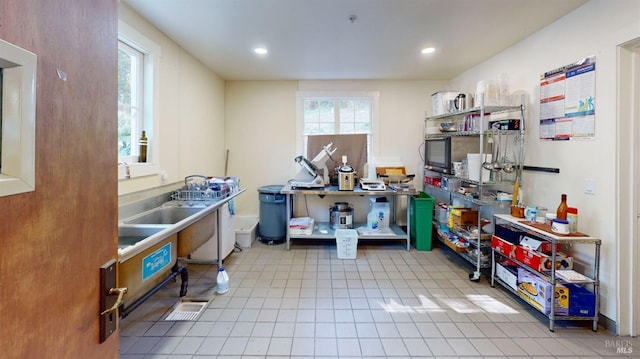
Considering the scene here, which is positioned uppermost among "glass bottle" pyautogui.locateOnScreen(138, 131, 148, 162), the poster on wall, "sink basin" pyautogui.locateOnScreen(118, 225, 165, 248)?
the poster on wall

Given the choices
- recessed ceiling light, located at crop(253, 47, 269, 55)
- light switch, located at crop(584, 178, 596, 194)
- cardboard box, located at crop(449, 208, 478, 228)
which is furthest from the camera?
cardboard box, located at crop(449, 208, 478, 228)

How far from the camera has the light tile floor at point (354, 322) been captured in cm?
202

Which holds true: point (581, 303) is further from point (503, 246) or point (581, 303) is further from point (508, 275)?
point (503, 246)

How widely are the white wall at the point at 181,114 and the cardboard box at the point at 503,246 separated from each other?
3.29 metres

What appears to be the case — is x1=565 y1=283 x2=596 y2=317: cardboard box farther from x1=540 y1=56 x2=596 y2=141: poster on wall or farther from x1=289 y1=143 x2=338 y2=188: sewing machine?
x1=289 y1=143 x2=338 y2=188: sewing machine

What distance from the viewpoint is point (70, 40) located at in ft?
2.01

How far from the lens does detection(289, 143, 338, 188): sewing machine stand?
13.4 ft

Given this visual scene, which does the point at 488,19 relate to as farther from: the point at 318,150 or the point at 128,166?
the point at 128,166

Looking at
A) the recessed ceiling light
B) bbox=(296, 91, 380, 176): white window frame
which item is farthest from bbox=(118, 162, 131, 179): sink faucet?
bbox=(296, 91, 380, 176): white window frame

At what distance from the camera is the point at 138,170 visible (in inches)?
102

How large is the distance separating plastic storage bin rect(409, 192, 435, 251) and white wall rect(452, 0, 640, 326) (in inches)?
49.4

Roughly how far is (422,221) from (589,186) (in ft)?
6.40

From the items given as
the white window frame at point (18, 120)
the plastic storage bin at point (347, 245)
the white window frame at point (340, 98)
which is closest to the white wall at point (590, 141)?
the plastic storage bin at point (347, 245)

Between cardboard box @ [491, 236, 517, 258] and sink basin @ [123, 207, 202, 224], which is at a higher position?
sink basin @ [123, 207, 202, 224]
